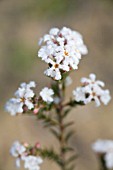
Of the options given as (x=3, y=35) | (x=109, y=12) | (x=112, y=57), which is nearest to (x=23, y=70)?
(x=3, y=35)

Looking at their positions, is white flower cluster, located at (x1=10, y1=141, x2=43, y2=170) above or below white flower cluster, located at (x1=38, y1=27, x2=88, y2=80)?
below

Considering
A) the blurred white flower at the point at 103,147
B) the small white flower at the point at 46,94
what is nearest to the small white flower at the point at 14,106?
the small white flower at the point at 46,94

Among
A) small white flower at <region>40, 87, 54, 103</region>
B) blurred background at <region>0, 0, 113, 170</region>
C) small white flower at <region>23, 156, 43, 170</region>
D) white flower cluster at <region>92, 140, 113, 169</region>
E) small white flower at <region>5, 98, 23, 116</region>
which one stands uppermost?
blurred background at <region>0, 0, 113, 170</region>

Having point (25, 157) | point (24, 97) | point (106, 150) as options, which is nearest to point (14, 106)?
point (24, 97)

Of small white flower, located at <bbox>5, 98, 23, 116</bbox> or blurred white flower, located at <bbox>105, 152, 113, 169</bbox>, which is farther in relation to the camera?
blurred white flower, located at <bbox>105, 152, 113, 169</bbox>

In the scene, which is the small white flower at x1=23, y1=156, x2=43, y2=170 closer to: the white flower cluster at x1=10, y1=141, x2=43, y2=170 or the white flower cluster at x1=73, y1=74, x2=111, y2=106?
the white flower cluster at x1=10, y1=141, x2=43, y2=170

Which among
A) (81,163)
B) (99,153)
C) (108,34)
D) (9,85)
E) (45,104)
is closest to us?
(45,104)

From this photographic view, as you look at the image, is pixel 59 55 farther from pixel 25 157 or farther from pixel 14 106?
pixel 25 157

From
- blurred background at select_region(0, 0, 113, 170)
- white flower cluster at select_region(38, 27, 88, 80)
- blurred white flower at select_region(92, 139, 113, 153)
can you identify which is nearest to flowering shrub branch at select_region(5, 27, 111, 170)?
white flower cluster at select_region(38, 27, 88, 80)

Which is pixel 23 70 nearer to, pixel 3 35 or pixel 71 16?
pixel 3 35
